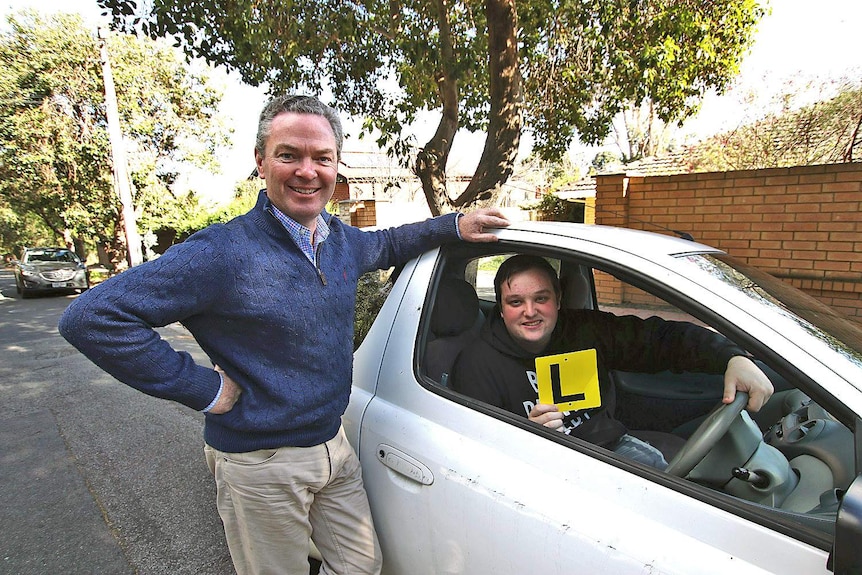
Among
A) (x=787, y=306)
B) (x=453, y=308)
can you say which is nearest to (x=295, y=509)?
(x=453, y=308)

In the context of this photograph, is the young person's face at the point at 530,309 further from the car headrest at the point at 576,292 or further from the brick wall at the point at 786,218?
the brick wall at the point at 786,218

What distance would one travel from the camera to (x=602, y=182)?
7.62 meters

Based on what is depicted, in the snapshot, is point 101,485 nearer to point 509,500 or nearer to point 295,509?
point 295,509

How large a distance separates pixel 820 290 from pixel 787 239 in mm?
681

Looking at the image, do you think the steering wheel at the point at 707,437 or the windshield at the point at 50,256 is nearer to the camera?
the steering wheel at the point at 707,437

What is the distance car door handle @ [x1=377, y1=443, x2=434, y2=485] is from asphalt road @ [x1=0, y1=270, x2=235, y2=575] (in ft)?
4.76

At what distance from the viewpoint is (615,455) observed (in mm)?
1330

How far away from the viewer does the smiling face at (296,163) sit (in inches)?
66.3

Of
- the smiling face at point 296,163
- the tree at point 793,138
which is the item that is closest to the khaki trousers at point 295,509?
the smiling face at point 296,163

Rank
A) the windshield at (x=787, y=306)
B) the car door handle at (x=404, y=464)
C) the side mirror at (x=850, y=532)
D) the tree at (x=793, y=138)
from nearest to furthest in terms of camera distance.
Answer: the side mirror at (x=850, y=532) < the windshield at (x=787, y=306) < the car door handle at (x=404, y=464) < the tree at (x=793, y=138)

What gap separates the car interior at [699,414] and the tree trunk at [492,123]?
255 centimetres

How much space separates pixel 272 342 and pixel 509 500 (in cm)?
84

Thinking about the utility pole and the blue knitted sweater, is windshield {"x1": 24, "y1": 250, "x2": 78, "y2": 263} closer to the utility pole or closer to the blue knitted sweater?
the utility pole

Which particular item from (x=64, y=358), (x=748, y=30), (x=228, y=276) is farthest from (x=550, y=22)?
(x=64, y=358)
